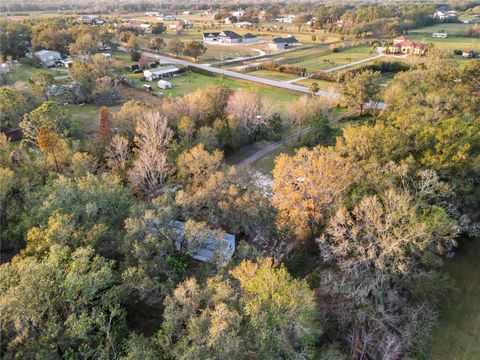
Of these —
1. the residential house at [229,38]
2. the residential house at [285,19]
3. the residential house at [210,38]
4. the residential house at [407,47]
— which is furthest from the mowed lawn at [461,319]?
the residential house at [285,19]

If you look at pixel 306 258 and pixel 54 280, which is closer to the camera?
pixel 54 280

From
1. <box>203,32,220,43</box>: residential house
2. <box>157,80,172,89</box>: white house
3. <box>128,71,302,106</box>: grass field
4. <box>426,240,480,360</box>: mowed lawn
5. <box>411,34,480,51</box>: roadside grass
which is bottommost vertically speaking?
<box>426,240,480,360</box>: mowed lawn

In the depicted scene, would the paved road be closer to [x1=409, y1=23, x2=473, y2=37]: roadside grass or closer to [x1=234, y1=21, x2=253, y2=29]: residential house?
[x1=234, y1=21, x2=253, y2=29]: residential house

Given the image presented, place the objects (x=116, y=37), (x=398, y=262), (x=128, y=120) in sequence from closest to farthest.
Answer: (x=398, y=262) < (x=128, y=120) < (x=116, y=37)

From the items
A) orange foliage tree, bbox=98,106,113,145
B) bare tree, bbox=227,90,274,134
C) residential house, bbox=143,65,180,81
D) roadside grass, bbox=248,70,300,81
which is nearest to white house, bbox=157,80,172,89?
residential house, bbox=143,65,180,81

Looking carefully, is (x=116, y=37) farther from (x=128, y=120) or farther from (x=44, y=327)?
(x=44, y=327)

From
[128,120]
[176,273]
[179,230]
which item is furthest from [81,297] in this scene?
[128,120]
